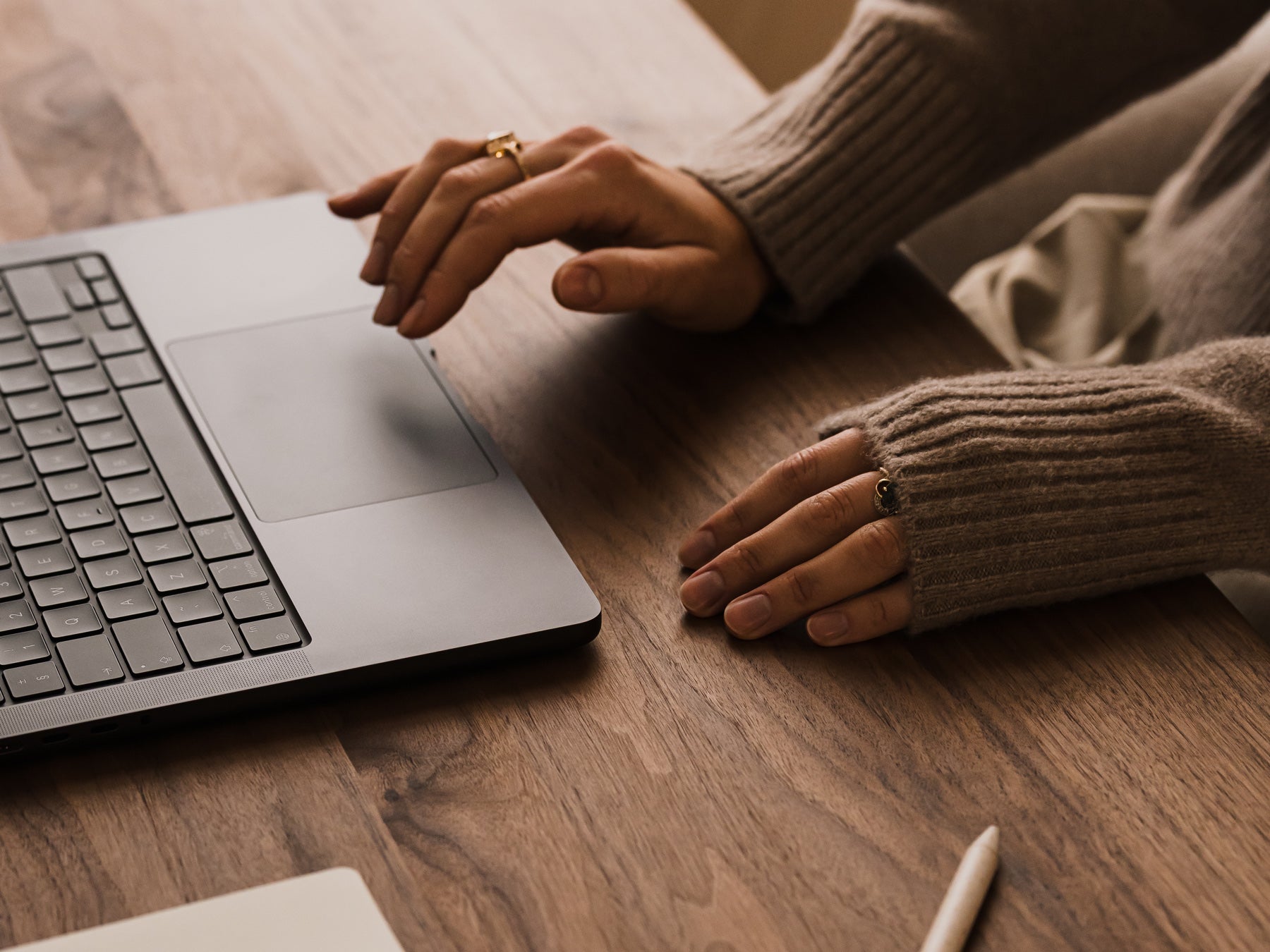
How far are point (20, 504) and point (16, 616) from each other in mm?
72

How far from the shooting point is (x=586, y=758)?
48 centimetres

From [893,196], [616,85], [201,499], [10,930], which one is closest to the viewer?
[10,930]

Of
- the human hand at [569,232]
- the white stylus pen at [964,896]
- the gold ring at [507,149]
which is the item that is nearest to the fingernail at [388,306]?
the human hand at [569,232]

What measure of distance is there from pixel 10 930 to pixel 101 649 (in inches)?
4.1

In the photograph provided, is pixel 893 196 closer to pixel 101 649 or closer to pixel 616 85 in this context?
pixel 616 85

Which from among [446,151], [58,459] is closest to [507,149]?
[446,151]

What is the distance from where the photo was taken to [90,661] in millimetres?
457

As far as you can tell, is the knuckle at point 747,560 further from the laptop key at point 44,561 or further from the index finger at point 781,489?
the laptop key at point 44,561

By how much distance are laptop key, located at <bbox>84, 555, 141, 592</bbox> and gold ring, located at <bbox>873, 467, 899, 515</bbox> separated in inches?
12.6

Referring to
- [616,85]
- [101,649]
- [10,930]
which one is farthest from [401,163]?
[10,930]

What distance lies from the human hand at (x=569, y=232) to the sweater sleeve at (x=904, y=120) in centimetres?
3

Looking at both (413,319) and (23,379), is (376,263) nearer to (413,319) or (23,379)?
(413,319)

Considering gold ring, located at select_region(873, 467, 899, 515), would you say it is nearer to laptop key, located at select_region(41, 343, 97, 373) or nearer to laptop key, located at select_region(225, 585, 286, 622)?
laptop key, located at select_region(225, 585, 286, 622)

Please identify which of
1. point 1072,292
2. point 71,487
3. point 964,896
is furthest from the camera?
point 1072,292
